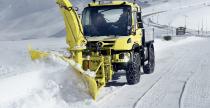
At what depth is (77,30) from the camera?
1332 cm

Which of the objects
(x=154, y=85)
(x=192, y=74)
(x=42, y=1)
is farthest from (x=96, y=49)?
(x=42, y=1)

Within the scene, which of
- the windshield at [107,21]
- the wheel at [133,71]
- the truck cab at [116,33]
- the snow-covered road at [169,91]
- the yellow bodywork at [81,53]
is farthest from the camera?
the windshield at [107,21]

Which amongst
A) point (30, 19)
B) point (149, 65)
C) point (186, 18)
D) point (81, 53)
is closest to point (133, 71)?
point (81, 53)

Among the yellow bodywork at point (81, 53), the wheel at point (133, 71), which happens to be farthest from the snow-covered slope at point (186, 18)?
the yellow bodywork at point (81, 53)

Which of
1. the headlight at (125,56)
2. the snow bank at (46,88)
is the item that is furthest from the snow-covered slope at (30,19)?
the snow bank at (46,88)

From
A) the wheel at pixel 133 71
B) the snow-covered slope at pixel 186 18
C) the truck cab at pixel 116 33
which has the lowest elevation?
the snow-covered slope at pixel 186 18

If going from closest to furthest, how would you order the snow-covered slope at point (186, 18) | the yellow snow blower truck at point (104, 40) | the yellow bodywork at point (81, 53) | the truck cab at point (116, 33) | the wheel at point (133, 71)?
the yellow bodywork at point (81, 53)
the yellow snow blower truck at point (104, 40)
the truck cab at point (116, 33)
the wheel at point (133, 71)
the snow-covered slope at point (186, 18)

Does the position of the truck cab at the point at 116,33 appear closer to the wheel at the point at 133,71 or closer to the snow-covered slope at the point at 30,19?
the wheel at the point at 133,71

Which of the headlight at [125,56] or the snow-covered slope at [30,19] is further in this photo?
the snow-covered slope at [30,19]

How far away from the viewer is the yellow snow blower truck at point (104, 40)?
12969 mm

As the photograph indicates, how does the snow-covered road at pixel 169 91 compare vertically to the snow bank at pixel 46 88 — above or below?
below

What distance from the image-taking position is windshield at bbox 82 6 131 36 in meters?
14.7

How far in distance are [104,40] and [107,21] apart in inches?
39.3

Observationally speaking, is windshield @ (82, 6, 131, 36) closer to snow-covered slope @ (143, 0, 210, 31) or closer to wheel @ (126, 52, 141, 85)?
wheel @ (126, 52, 141, 85)
